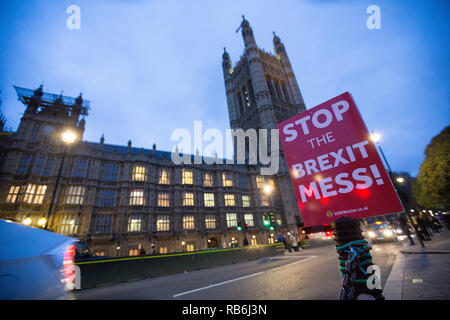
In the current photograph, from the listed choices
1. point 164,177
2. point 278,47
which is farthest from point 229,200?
point 278,47

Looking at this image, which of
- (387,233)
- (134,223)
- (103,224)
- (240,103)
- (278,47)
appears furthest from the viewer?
(278,47)

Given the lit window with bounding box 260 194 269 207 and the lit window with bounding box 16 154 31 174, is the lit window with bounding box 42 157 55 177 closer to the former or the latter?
the lit window with bounding box 16 154 31 174

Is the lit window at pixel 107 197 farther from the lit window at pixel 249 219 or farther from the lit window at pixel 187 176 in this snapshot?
the lit window at pixel 249 219

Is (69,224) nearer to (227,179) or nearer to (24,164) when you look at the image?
(24,164)

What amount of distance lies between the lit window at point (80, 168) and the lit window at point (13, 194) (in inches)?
187

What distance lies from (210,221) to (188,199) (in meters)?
4.62

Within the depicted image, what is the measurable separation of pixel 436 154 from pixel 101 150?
3824cm

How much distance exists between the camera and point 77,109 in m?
28.3

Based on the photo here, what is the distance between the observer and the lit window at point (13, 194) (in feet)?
63.5

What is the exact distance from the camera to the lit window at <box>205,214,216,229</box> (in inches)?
1107

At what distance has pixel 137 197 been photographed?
971 inches

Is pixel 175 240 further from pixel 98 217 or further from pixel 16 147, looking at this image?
pixel 16 147

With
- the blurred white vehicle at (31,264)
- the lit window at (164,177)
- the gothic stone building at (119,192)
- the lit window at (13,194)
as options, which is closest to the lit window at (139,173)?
the gothic stone building at (119,192)
